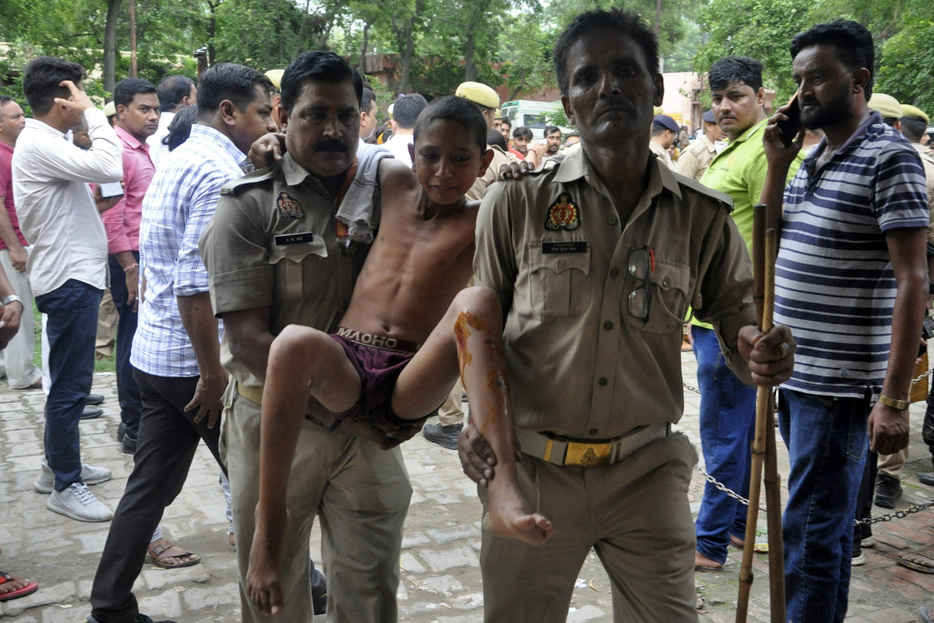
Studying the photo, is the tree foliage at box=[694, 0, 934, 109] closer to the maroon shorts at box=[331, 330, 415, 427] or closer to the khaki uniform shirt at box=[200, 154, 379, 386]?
the khaki uniform shirt at box=[200, 154, 379, 386]

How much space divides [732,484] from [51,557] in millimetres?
3622

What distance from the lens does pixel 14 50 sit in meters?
22.2

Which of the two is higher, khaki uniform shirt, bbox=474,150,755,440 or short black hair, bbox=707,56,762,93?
short black hair, bbox=707,56,762,93

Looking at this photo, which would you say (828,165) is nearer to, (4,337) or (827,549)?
(827,549)

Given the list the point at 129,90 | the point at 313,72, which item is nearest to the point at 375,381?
the point at 313,72

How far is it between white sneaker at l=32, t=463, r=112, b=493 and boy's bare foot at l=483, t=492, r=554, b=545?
397 cm

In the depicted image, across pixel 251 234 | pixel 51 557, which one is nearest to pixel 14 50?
pixel 51 557

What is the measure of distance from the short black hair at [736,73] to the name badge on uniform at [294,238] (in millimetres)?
3097

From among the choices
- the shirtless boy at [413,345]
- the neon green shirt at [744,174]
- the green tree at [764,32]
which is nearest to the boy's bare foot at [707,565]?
the neon green shirt at [744,174]

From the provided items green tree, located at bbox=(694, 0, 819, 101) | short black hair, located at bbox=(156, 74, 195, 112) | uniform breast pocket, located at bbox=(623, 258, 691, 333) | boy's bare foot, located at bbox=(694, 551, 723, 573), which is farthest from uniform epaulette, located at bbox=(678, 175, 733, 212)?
green tree, located at bbox=(694, 0, 819, 101)

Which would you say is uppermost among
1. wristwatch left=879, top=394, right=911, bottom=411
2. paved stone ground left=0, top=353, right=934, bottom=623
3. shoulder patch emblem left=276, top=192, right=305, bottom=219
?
shoulder patch emblem left=276, top=192, right=305, bottom=219

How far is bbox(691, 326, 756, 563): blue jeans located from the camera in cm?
431

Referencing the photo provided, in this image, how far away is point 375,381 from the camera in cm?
274

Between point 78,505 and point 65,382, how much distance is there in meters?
0.73
